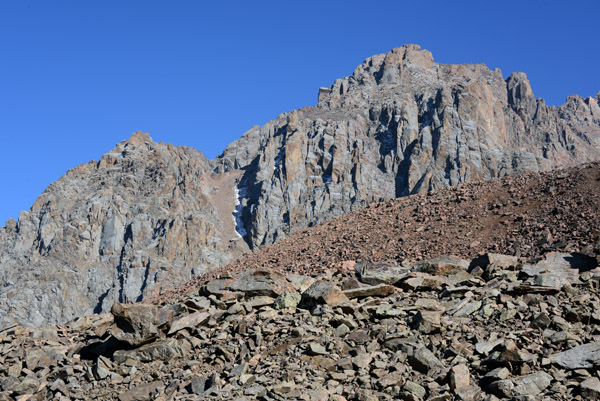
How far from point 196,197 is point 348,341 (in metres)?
168

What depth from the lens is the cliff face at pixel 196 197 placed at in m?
148

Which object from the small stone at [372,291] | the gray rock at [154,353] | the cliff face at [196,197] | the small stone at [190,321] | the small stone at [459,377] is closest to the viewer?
the small stone at [459,377]

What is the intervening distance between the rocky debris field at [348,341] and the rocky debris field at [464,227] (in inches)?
75.5

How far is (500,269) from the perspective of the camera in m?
16.8

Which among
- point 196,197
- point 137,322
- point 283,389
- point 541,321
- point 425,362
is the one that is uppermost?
point 196,197

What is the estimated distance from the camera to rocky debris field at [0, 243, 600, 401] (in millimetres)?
11359

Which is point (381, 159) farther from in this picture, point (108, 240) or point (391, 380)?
point (391, 380)

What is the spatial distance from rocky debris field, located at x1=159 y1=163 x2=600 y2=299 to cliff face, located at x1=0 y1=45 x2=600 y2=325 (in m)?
126

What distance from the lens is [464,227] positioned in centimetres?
2106

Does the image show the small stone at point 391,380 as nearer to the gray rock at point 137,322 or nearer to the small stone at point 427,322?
the small stone at point 427,322

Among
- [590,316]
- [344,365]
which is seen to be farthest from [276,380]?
[590,316]

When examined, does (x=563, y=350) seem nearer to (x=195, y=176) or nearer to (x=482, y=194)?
(x=482, y=194)

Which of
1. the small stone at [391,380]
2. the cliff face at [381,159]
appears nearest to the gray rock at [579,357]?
the small stone at [391,380]

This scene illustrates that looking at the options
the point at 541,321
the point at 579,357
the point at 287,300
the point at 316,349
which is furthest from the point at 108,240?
the point at 579,357
